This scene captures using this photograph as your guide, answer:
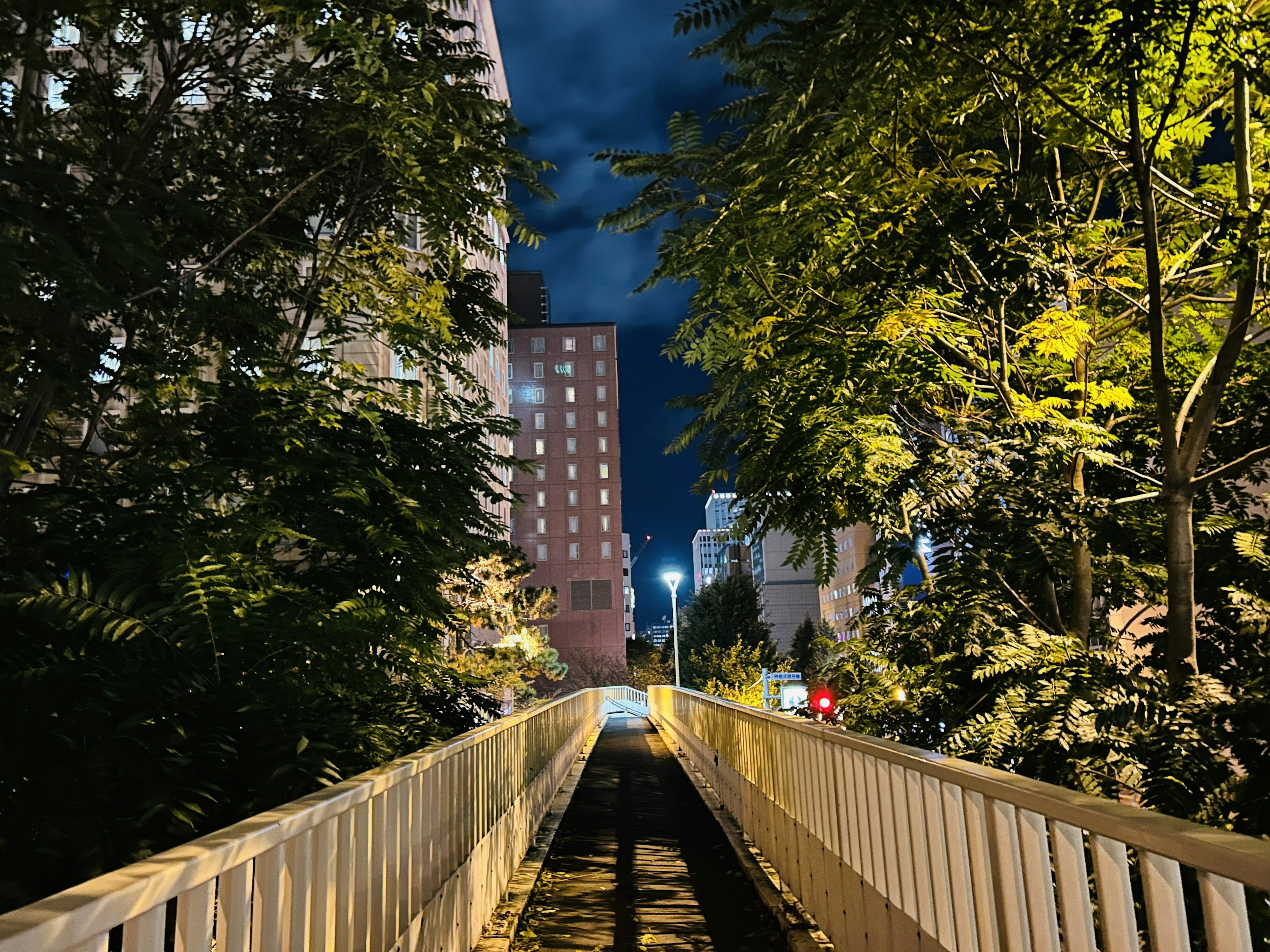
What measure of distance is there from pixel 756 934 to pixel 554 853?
13.8 feet

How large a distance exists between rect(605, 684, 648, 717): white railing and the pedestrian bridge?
133ft

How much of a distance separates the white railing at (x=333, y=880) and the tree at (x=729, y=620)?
46600 millimetres

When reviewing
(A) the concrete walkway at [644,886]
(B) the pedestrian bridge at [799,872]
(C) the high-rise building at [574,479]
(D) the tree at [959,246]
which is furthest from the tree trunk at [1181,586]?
(C) the high-rise building at [574,479]

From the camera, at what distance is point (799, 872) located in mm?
7117

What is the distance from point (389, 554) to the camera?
7.04 meters

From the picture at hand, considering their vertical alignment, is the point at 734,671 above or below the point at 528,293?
below

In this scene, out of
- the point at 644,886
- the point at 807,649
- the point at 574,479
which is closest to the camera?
the point at 644,886

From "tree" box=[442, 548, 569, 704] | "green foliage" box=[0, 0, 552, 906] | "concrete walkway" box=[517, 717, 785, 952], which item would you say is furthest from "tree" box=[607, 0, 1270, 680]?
"tree" box=[442, 548, 569, 704]

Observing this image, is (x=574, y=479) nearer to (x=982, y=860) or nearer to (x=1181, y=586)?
(x=1181, y=586)

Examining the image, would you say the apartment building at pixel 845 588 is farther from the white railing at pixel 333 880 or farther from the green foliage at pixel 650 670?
the white railing at pixel 333 880

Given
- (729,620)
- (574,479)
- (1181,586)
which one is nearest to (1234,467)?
(1181,586)

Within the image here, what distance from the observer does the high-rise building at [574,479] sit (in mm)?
97500

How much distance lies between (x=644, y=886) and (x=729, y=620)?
1934 inches

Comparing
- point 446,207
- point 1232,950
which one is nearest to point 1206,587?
point 1232,950
